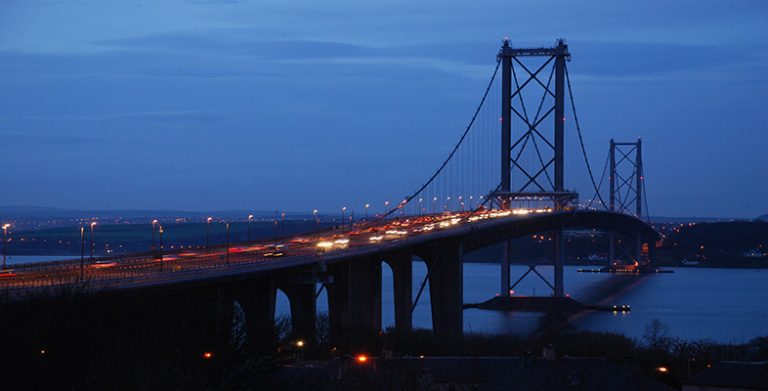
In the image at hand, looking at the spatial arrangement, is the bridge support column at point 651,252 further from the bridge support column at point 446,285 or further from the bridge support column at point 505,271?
the bridge support column at point 446,285

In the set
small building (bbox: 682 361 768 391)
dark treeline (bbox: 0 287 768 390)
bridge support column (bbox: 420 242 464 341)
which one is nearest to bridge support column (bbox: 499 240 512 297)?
bridge support column (bbox: 420 242 464 341)

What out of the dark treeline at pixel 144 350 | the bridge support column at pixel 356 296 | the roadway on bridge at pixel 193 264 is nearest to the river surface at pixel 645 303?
the roadway on bridge at pixel 193 264

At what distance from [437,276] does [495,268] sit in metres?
62.4

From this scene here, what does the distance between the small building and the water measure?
17.3 m

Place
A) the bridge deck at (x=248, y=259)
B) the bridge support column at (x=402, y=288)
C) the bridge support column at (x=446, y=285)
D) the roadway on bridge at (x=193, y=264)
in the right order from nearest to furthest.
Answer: the roadway on bridge at (x=193, y=264) < the bridge deck at (x=248, y=259) < the bridge support column at (x=402, y=288) < the bridge support column at (x=446, y=285)

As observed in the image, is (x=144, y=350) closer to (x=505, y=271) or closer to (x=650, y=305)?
(x=505, y=271)

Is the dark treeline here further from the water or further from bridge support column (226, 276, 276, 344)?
the water

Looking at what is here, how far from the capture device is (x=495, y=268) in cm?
10181

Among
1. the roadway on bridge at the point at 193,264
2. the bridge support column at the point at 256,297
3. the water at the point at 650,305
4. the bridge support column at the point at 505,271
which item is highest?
the roadway on bridge at the point at 193,264

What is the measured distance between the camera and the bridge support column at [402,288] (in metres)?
35.2

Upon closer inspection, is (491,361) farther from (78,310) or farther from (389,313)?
(389,313)

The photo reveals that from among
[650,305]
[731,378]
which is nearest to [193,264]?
[731,378]

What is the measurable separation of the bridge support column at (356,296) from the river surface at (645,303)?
556 cm

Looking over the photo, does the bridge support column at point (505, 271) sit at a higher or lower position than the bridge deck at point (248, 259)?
lower
